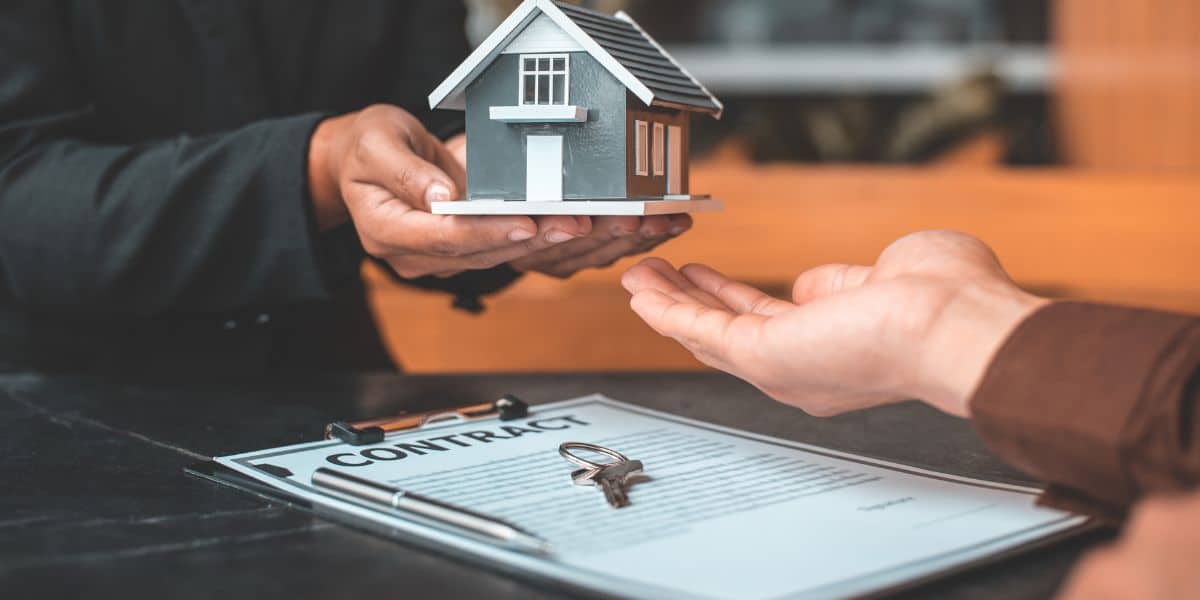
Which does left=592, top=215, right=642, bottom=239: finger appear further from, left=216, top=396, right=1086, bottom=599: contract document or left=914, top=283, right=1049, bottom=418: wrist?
left=914, top=283, right=1049, bottom=418: wrist

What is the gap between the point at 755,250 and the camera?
276cm

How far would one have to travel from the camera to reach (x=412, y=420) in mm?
896

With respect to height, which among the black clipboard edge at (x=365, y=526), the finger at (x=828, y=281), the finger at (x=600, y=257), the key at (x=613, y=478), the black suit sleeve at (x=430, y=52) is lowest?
the black clipboard edge at (x=365, y=526)

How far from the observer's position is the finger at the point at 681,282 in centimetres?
83

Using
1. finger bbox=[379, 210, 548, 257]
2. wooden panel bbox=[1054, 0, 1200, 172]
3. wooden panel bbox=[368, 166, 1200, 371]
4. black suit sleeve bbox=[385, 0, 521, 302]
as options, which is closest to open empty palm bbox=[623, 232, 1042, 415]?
finger bbox=[379, 210, 548, 257]

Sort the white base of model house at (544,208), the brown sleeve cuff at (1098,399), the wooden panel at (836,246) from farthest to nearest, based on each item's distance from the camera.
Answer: the wooden panel at (836,246) < the white base of model house at (544,208) < the brown sleeve cuff at (1098,399)

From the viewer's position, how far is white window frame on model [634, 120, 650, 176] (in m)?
1.01

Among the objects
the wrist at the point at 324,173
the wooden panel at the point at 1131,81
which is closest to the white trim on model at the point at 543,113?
the wrist at the point at 324,173

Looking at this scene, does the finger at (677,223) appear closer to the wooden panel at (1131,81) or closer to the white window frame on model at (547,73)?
the white window frame on model at (547,73)

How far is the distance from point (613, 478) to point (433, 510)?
0.13m

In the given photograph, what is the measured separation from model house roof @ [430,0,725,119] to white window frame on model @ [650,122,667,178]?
31 mm

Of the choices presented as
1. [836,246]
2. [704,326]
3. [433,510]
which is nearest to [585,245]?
A: [704,326]

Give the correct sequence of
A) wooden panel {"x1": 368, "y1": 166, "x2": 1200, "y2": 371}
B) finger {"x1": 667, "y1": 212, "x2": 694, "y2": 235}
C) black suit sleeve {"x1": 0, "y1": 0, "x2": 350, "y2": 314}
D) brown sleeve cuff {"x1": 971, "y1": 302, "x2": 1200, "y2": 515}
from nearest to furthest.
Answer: brown sleeve cuff {"x1": 971, "y1": 302, "x2": 1200, "y2": 515}, finger {"x1": 667, "y1": 212, "x2": 694, "y2": 235}, black suit sleeve {"x1": 0, "y1": 0, "x2": 350, "y2": 314}, wooden panel {"x1": 368, "y1": 166, "x2": 1200, "y2": 371}

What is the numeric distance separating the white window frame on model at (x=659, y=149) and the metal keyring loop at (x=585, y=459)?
37 cm
